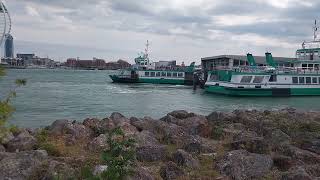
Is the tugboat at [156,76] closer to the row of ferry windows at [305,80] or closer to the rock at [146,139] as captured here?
the row of ferry windows at [305,80]

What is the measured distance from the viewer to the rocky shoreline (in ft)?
31.1

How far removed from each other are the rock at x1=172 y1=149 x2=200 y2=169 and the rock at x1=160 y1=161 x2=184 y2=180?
1.92 feet

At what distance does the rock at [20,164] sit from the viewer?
9.04 metres

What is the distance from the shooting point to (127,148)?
6.73 metres

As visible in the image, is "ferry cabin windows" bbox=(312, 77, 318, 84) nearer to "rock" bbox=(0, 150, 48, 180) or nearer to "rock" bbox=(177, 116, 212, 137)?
"rock" bbox=(177, 116, 212, 137)

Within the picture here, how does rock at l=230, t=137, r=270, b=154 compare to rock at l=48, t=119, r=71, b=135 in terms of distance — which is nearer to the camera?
rock at l=230, t=137, r=270, b=154

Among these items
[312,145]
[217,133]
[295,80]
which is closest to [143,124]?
[217,133]

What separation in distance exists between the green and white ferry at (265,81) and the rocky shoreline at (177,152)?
39586 mm

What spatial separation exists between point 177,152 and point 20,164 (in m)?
3.43

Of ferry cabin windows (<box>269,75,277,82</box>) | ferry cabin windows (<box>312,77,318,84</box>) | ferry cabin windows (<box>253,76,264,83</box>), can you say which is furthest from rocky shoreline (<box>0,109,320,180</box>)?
ferry cabin windows (<box>312,77,318,84</box>)

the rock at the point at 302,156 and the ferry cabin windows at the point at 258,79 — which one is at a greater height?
the ferry cabin windows at the point at 258,79

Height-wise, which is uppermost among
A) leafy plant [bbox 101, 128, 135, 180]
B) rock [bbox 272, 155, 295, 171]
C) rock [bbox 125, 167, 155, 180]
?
leafy plant [bbox 101, 128, 135, 180]

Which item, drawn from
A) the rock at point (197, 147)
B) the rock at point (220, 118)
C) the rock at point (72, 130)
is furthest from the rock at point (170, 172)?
the rock at point (220, 118)

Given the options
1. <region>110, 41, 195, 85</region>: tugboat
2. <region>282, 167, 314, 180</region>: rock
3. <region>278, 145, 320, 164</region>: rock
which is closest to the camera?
<region>282, 167, 314, 180</region>: rock
